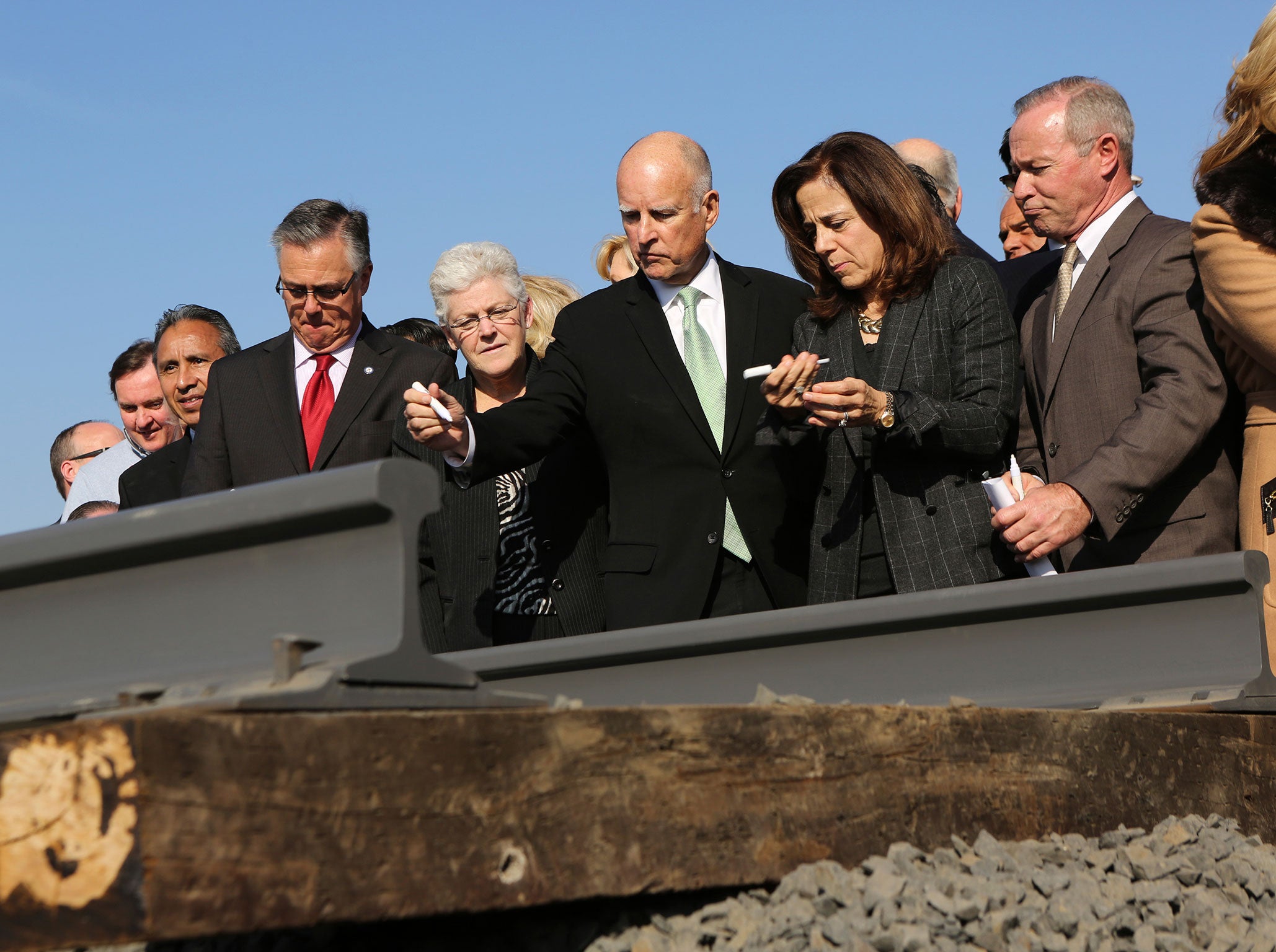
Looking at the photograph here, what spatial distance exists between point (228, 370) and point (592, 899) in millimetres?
3918

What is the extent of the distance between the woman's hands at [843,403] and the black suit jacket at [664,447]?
71cm

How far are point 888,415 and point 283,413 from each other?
246 centimetres

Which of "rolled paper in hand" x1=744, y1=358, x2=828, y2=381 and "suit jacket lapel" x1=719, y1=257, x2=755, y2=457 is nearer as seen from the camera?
"rolled paper in hand" x1=744, y1=358, x2=828, y2=381

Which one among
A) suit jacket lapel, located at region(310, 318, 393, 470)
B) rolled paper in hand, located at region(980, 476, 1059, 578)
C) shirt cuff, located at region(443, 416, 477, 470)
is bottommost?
rolled paper in hand, located at region(980, 476, 1059, 578)

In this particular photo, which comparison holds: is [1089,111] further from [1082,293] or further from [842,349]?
[842,349]

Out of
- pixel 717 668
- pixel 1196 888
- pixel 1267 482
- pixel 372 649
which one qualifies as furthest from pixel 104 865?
pixel 1267 482

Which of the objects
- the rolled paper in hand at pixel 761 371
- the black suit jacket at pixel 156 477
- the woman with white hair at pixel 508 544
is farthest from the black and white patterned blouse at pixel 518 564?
the black suit jacket at pixel 156 477

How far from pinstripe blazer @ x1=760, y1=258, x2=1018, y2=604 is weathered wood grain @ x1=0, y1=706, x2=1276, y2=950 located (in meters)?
1.56

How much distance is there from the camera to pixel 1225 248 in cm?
396

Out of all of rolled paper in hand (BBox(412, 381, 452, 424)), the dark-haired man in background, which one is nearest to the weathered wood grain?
rolled paper in hand (BBox(412, 381, 452, 424))

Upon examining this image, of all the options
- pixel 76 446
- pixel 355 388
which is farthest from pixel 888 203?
pixel 76 446

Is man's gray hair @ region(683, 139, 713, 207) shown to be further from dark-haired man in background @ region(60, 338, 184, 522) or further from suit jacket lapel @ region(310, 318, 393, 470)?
dark-haired man in background @ region(60, 338, 184, 522)

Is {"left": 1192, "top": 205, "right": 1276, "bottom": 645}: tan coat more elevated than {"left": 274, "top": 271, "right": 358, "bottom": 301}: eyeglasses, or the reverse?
{"left": 274, "top": 271, "right": 358, "bottom": 301}: eyeglasses

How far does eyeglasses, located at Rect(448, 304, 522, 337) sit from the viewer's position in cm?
562
